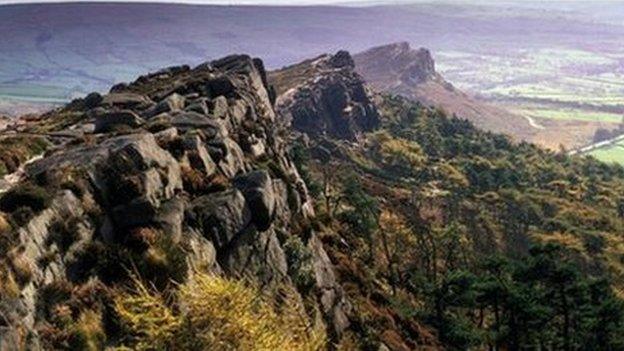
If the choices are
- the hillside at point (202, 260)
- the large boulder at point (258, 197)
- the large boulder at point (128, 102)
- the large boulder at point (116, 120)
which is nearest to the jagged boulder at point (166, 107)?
the hillside at point (202, 260)

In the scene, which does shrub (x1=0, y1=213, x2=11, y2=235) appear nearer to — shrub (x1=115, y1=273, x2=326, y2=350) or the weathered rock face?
the weathered rock face

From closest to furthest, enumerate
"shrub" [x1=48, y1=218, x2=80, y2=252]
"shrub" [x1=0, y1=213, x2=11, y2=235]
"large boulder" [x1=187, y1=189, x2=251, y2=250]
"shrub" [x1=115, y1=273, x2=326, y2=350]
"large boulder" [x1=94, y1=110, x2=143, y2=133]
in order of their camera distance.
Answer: "shrub" [x1=115, y1=273, x2=326, y2=350]
"shrub" [x1=0, y1=213, x2=11, y2=235]
"shrub" [x1=48, y1=218, x2=80, y2=252]
"large boulder" [x1=187, y1=189, x2=251, y2=250]
"large boulder" [x1=94, y1=110, x2=143, y2=133]

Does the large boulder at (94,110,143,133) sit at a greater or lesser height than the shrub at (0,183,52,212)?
lesser

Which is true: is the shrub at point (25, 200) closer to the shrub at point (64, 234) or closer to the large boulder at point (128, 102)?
the shrub at point (64, 234)

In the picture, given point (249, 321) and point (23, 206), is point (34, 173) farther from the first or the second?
point (249, 321)

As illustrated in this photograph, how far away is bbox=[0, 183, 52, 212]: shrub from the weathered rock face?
1.17ft

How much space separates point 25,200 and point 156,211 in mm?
7421

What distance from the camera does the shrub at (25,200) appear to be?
124 ft

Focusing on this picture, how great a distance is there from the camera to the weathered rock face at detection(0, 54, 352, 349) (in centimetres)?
3662

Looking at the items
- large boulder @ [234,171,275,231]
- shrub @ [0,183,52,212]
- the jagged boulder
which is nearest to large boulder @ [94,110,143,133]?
the jagged boulder

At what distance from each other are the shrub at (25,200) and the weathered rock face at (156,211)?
1.17 ft

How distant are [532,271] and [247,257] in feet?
163

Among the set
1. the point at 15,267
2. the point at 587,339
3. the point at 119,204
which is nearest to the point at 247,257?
the point at 119,204

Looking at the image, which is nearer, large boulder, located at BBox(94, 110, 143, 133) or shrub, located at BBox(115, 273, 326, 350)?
shrub, located at BBox(115, 273, 326, 350)
